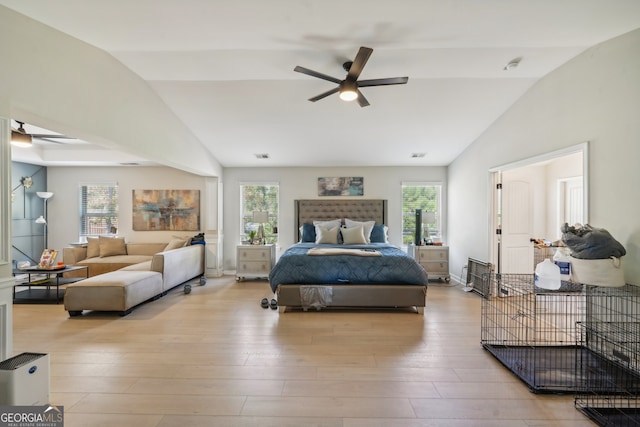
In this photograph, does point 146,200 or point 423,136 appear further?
point 146,200

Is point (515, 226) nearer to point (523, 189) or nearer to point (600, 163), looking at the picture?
point (523, 189)

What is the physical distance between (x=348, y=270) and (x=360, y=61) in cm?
247

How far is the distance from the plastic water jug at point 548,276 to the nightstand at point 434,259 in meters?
2.94

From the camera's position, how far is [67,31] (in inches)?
93.9

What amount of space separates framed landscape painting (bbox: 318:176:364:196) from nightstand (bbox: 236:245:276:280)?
5.63 ft

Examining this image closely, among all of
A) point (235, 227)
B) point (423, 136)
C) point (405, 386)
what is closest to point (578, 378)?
point (405, 386)

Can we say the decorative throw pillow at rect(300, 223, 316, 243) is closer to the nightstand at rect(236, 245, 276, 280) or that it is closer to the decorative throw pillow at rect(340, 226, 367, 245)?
the decorative throw pillow at rect(340, 226, 367, 245)

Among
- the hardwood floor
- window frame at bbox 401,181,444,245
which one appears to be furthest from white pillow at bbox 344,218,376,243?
the hardwood floor

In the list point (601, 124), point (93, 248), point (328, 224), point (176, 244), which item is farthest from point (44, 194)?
point (601, 124)

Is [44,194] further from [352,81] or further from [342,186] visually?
[352,81]

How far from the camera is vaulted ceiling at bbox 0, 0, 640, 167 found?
82.6 inches

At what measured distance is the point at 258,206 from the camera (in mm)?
6309

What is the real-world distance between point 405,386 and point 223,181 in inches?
212

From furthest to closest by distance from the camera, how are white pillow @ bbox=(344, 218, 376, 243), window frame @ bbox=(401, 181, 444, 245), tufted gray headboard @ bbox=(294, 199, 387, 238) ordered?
window frame @ bbox=(401, 181, 444, 245)
tufted gray headboard @ bbox=(294, 199, 387, 238)
white pillow @ bbox=(344, 218, 376, 243)
